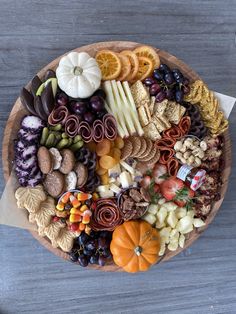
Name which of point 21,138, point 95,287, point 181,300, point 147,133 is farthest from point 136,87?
point 181,300

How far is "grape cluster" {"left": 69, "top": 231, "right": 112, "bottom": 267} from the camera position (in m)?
1.20

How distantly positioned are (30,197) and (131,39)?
2.14 feet

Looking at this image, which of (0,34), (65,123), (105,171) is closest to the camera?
(65,123)

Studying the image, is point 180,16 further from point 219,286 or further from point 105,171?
point 219,286

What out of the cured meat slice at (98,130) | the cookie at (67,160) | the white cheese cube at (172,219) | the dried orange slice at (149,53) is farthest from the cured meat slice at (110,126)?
the white cheese cube at (172,219)

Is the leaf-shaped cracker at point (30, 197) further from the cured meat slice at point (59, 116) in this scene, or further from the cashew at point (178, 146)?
the cashew at point (178, 146)

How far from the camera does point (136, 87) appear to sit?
3.88ft

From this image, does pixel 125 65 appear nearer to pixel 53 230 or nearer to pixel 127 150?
pixel 127 150

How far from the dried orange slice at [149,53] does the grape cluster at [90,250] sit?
55cm

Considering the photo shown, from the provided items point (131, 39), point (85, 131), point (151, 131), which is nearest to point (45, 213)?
point (85, 131)

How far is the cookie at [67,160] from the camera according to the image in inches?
43.5

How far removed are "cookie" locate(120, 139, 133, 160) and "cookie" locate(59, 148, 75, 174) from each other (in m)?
0.16

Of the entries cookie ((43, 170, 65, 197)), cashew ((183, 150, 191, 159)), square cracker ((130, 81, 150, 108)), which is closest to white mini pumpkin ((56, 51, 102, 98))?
square cracker ((130, 81, 150, 108))

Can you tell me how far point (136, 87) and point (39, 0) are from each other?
1.51ft
